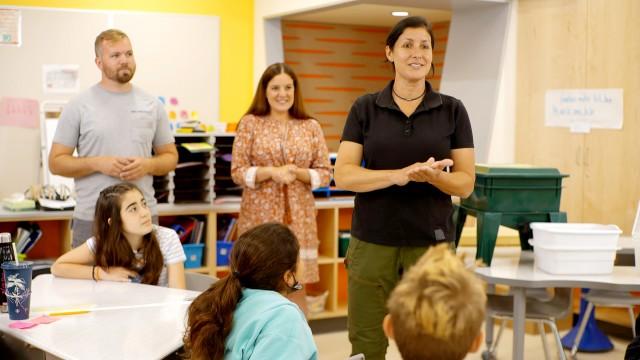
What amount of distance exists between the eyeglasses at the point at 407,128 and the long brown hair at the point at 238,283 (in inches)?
26.0

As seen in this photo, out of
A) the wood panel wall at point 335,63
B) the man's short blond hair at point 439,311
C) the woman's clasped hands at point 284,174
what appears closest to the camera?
the man's short blond hair at point 439,311

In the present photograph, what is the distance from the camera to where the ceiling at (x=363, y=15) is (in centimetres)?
612

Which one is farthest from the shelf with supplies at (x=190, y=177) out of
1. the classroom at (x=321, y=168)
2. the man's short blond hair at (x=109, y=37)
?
the man's short blond hair at (x=109, y=37)

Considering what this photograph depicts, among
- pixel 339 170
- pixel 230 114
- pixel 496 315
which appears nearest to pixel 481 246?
pixel 496 315

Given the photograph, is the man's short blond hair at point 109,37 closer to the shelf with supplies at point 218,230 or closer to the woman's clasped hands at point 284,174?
the woman's clasped hands at point 284,174

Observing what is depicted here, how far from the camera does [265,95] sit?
4.31m

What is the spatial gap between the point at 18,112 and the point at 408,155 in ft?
12.8

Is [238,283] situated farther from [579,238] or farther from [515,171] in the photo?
[515,171]

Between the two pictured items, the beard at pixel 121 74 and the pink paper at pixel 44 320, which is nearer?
the pink paper at pixel 44 320

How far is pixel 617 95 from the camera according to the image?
15.8 ft

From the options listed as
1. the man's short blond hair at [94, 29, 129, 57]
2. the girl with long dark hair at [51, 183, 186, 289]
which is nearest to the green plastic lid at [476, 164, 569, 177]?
the girl with long dark hair at [51, 183, 186, 289]

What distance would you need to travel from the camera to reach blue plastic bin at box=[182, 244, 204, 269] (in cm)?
483

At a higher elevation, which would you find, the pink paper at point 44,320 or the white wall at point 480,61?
the white wall at point 480,61

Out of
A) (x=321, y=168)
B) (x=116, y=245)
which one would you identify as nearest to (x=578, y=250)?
(x=321, y=168)
